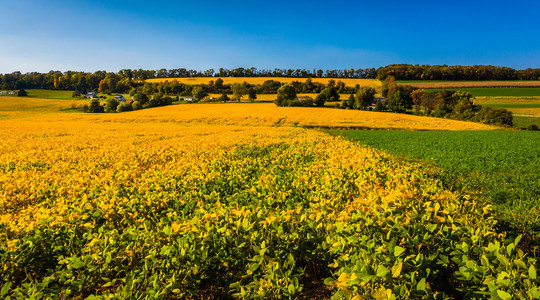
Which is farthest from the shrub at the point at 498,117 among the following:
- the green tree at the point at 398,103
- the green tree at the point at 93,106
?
the green tree at the point at 93,106

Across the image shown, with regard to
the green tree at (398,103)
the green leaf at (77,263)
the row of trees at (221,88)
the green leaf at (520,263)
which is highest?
the row of trees at (221,88)

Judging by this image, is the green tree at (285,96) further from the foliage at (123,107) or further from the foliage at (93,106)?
the foliage at (93,106)

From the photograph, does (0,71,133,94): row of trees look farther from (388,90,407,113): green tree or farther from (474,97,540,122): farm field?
(474,97,540,122): farm field

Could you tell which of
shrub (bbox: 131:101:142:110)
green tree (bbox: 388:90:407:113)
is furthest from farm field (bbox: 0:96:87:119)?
green tree (bbox: 388:90:407:113)

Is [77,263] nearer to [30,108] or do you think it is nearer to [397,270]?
[397,270]

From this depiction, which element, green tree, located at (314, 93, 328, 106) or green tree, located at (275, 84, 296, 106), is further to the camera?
green tree, located at (314, 93, 328, 106)

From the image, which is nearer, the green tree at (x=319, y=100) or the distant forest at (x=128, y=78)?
the green tree at (x=319, y=100)

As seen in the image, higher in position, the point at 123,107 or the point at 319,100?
the point at 319,100

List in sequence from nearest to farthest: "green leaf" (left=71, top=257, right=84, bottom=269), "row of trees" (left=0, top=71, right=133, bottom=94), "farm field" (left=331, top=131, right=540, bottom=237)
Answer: "green leaf" (left=71, top=257, right=84, bottom=269), "farm field" (left=331, top=131, right=540, bottom=237), "row of trees" (left=0, top=71, right=133, bottom=94)

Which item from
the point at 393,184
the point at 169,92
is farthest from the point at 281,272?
the point at 169,92

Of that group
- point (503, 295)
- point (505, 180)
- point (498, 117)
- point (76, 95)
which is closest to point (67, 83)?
point (76, 95)

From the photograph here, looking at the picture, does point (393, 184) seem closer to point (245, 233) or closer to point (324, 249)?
point (324, 249)

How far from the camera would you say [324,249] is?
2977mm

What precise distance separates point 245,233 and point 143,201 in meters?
2.26
